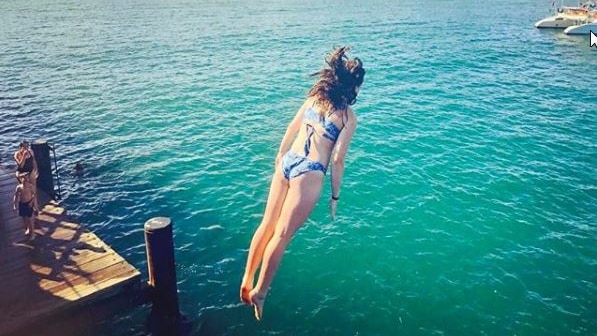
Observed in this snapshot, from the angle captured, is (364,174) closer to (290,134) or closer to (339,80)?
(290,134)

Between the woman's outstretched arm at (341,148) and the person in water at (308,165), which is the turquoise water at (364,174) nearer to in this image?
the person in water at (308,165)

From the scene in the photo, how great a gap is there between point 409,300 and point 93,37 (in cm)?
5863

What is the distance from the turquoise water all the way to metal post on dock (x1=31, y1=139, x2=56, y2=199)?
8.40 feet

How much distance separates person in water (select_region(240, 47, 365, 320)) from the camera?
7.27 meters

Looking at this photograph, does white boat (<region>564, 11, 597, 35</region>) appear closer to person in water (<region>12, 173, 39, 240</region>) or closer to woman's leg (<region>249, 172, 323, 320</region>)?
person in water (<region>12, 173, 39, 240</region>)

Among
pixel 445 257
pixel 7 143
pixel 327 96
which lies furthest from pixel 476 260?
pixel 7 143

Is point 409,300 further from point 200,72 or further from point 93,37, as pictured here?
point 93,37

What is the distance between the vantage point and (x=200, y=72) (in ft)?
144

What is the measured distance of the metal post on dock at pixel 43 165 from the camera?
17.0 meters

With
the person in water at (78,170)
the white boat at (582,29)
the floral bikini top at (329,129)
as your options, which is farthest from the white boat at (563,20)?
the floral bikini top at (329,129)

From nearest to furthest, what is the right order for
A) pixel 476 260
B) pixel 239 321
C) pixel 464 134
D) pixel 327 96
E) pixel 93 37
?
1. pixel 327 96
2. pixel 239 321
3. pixel 476 260
4. pixel 464 134
5. pixel 93 37

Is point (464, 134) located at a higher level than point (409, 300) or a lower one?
higher

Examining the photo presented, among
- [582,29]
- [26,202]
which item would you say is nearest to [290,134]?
[26,202]

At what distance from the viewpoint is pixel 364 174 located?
24469mm
